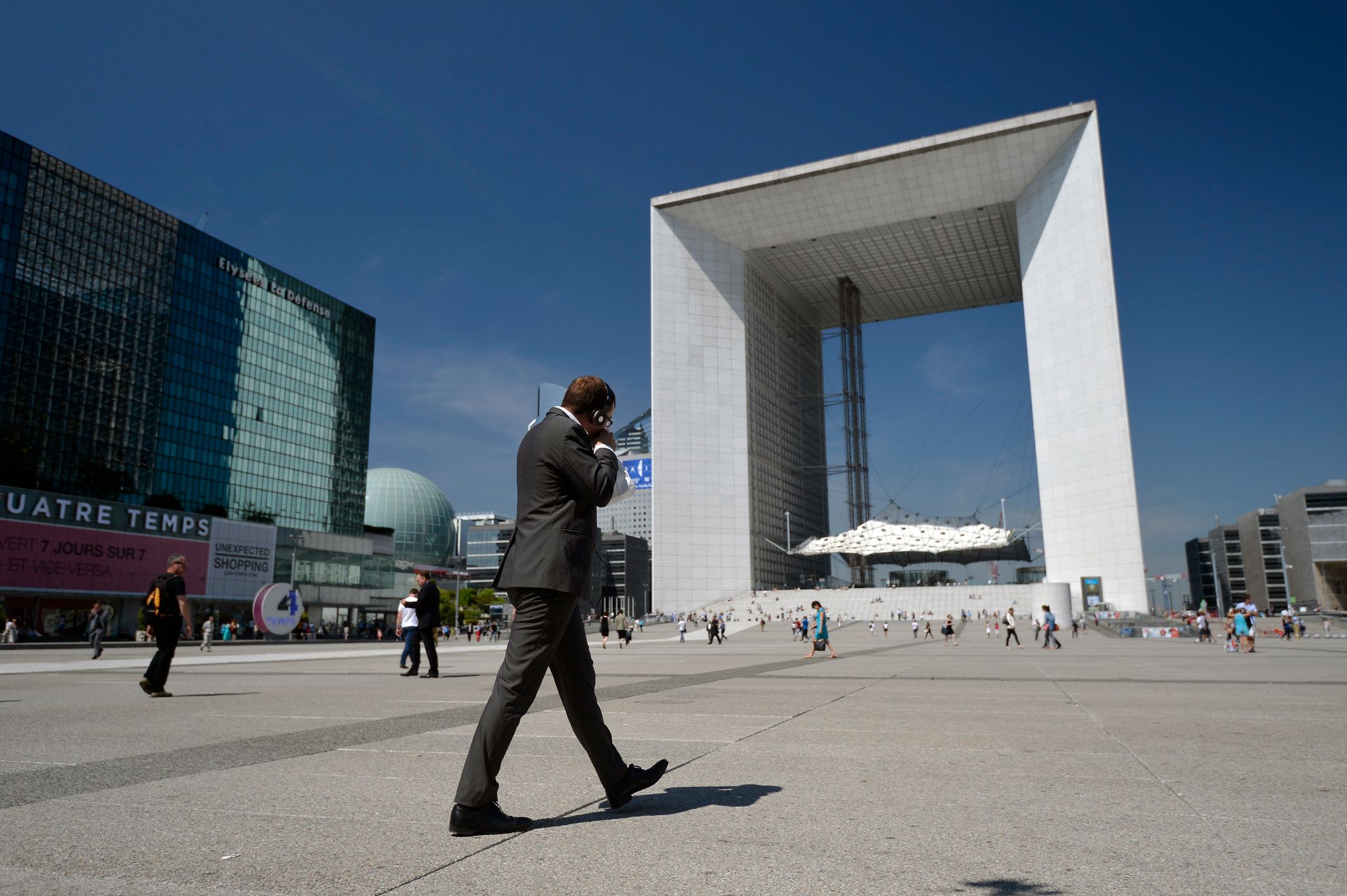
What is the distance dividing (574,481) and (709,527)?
78832 millimetres

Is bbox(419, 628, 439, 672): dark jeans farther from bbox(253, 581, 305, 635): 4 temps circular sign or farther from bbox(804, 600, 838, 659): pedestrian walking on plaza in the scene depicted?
bbox(253, 581, 305, 635): 4 temps circular sign

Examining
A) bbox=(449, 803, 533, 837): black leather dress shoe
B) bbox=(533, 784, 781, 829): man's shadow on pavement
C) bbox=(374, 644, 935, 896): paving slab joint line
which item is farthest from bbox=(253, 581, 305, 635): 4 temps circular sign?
→ bbox=(449, 803, 533, 837): black leather dress shoe

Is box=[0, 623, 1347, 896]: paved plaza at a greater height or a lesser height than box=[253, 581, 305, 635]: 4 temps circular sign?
lesser

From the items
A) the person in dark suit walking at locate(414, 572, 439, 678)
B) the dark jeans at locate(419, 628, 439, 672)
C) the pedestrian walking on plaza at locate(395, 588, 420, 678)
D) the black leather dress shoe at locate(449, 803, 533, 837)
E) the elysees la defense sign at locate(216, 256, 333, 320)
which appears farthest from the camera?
the elysees la defense sign at locate(216, 256, 333, 320)

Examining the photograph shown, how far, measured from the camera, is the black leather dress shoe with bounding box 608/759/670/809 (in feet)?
12.2

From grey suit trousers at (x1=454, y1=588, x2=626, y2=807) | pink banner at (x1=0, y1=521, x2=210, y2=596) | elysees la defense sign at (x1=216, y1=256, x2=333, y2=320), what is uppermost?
elysees la defense sign at (x1=216, y1=256, x2=333, y2=320)

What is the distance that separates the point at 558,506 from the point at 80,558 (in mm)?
60562

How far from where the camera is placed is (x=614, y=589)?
5965 inches

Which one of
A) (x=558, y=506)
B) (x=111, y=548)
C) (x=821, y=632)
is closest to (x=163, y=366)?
(x=111, y=548)

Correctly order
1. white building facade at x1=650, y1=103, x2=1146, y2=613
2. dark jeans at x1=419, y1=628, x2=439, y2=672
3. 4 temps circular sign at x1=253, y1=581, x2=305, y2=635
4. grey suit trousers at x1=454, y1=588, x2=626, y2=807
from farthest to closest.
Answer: white building facade at x1=650, y1=103, x2=1146, y2=613 < 4 temps circular sign at x1=253, y1=581, x2=305, y2=635 < dark jeans at x1=419, y1=628, x2=439, y2=672 < grey suit trousers at x1=454, y1=588, x2=626, y2=807

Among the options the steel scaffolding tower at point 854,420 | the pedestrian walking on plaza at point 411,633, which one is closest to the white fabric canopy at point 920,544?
the steel scaffolding tower at point 854,420

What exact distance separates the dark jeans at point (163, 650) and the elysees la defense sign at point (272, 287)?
8628cm

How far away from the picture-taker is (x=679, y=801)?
3881mm

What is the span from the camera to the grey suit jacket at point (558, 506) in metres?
3.62
